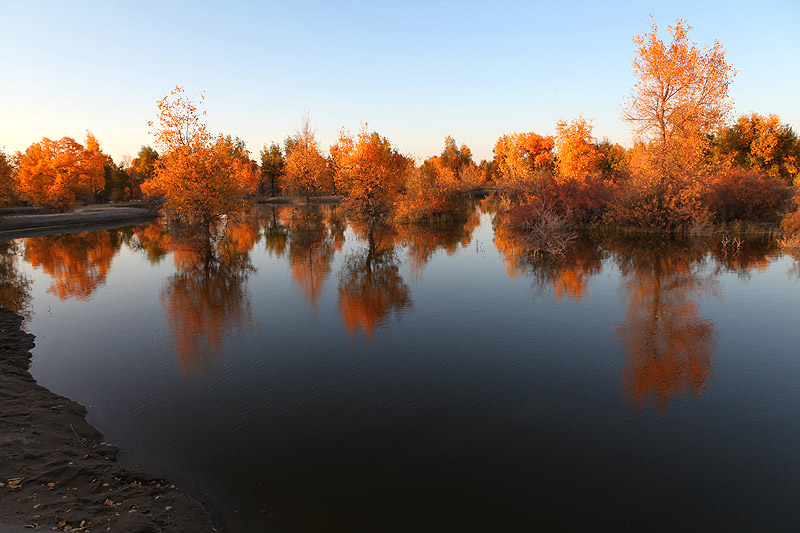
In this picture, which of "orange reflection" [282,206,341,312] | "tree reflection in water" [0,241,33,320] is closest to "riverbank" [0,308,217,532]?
"orange reflection" [282,206,341,312]

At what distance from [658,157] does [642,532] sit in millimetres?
33345

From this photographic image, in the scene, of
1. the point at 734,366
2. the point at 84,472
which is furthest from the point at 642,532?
the point at 84,472

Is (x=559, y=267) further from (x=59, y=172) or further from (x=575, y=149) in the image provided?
(x=59, y=172)

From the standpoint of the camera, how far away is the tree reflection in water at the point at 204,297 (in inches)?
504

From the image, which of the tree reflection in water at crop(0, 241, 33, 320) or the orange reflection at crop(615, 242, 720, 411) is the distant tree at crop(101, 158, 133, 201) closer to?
the tree reflection in water at crop(0, 241, 33, 320)

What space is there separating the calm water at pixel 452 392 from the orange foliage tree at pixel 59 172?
46849 mm

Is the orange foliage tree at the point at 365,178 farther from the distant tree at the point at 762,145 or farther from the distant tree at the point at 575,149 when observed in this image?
the distant tree at the point at 762,145

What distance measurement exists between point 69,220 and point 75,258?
101ft

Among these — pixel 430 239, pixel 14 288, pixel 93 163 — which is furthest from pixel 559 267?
pixel 93 163

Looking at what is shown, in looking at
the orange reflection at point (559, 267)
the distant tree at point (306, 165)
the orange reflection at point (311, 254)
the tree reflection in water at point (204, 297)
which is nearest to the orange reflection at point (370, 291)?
the orange reflection at point (311, 254)

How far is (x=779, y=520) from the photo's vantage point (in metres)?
5.89

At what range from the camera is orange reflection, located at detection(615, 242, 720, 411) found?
976 centimetres

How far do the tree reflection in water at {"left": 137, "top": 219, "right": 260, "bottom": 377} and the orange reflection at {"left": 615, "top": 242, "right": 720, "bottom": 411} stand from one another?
1076 cm

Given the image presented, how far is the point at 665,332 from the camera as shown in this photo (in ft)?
42.7
